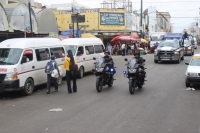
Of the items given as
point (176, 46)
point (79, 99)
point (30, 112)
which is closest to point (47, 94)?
point (79, 99)

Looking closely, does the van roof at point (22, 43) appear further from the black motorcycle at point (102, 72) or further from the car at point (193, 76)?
the car at point (193, 76)

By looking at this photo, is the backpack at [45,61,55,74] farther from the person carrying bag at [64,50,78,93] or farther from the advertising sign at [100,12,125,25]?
the advertising sign at [100,12,125,25]

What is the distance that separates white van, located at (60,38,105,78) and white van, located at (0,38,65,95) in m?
3.06

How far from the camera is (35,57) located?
12.7 metres

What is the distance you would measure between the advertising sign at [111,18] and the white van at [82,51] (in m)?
23.4

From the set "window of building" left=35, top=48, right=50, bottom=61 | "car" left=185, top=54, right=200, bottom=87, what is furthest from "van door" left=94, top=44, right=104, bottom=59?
"car" left=185, top=54, right=200, bottom=87

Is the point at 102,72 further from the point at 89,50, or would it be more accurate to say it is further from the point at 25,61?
the point at 89,50

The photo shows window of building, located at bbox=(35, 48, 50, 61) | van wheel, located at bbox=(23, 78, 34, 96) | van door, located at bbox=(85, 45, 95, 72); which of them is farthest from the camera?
van door, located at bbox=(85, 45, 95, 72)

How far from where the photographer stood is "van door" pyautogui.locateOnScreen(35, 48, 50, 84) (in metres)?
12.7

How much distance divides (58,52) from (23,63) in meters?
3.56

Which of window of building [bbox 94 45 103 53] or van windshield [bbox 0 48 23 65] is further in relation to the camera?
window of building [bbox 94 45 103 53]

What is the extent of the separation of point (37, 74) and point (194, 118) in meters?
7.29

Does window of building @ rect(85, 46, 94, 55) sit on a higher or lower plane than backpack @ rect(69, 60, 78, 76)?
higher

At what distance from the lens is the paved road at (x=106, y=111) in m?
6.95
